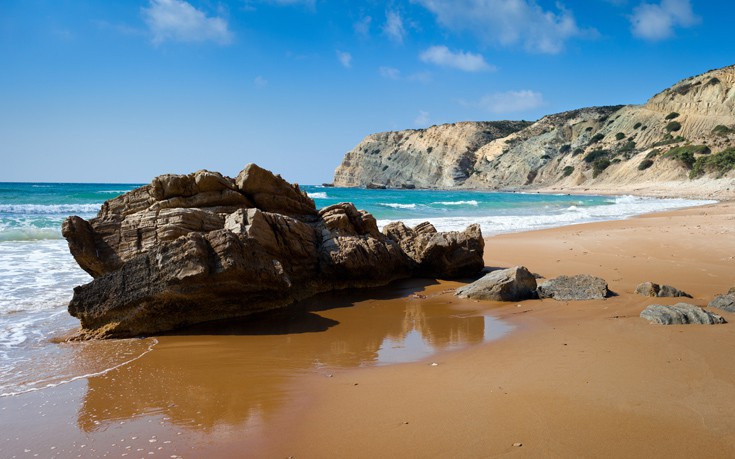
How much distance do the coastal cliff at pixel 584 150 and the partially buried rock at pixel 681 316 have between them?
43.7 m

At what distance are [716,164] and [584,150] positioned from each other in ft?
98.1

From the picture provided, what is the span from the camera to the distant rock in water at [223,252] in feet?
19.9

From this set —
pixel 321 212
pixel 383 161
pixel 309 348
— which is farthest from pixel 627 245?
pixel 383 161

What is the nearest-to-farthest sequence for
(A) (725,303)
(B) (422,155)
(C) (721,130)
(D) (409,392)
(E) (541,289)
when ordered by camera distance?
(D) (409,392), (A) (725,303), (E) (541,289), (C) (721,130), (B) (422,155)

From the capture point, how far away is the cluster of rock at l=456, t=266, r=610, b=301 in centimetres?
745

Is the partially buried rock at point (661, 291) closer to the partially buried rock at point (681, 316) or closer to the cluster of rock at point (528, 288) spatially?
the cluster of rock at point (528, 288)

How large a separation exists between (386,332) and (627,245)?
939cm

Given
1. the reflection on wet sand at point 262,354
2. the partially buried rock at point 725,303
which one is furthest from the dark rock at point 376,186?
the partially buried rock at point 725,303

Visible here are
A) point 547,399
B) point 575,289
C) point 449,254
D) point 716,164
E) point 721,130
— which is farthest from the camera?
point 721,130

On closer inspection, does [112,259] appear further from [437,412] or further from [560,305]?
[560,305]

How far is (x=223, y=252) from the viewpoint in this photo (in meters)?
6.39

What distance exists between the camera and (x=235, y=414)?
369cm

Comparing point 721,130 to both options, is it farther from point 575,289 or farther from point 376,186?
point 575,289

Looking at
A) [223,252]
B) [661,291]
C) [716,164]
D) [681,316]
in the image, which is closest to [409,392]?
[223,252]
